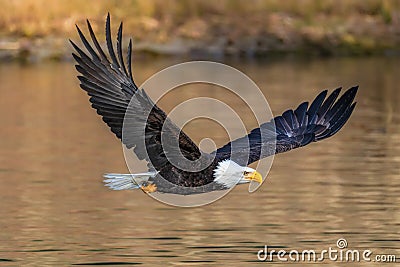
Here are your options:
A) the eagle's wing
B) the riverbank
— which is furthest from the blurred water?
the riverbank

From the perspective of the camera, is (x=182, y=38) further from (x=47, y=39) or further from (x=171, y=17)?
(x=47, y=39)

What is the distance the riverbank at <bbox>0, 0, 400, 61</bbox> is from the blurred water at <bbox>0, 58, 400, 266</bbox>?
8969 mm

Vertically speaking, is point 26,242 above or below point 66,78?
below

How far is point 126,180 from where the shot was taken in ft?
31.5

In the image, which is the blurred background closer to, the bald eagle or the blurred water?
the blurred water

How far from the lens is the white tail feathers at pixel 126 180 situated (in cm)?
950

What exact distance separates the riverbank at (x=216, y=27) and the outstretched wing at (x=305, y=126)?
17953 millimetres

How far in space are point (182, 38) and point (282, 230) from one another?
19.5 metres

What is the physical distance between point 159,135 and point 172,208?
247cm

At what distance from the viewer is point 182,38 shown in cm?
2972

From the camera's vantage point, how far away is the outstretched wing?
10.2 metres

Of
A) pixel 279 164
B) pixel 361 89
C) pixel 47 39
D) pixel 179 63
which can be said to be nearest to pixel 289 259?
pixel 279 164

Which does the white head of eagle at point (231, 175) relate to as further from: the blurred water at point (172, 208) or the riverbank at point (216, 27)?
the riverbank at point (216, 27)

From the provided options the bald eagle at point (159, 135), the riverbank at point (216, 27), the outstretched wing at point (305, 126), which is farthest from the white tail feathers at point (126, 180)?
the riverbank at point (216, 27)
